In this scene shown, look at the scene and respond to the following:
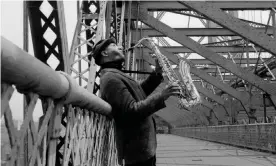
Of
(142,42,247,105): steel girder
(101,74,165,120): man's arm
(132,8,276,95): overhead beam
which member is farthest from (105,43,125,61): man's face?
(142,42,247,105): steel girder

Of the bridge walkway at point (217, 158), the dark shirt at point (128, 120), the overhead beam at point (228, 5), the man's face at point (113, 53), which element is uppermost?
the overhead beam at point (228, 5)

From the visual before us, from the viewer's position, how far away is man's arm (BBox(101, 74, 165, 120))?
2.15 meters

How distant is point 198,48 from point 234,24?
299 centimetres

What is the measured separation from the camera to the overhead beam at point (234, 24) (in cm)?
1030

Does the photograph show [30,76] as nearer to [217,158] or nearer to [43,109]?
[43,109]

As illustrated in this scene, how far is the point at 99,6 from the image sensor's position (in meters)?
7.09

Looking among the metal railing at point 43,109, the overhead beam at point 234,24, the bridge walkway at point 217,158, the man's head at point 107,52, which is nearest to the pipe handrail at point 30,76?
the metal railing at point 43,109

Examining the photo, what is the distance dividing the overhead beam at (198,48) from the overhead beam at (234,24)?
250 cm

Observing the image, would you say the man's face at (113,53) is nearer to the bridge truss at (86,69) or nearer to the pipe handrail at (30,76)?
the bridge truss at (86,69)

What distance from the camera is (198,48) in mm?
13406

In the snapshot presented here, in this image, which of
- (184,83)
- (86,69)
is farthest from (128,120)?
(86,69)

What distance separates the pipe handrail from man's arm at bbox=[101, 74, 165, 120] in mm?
628

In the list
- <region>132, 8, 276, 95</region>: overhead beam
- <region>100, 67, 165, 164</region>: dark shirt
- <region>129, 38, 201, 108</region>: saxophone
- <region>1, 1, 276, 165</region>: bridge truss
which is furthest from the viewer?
<region>132, 8, 276, 95</region>: overhead beam

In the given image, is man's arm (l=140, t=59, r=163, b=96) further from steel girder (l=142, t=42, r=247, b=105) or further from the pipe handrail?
steel girder (l=142, t=42, r=247, b=105)
